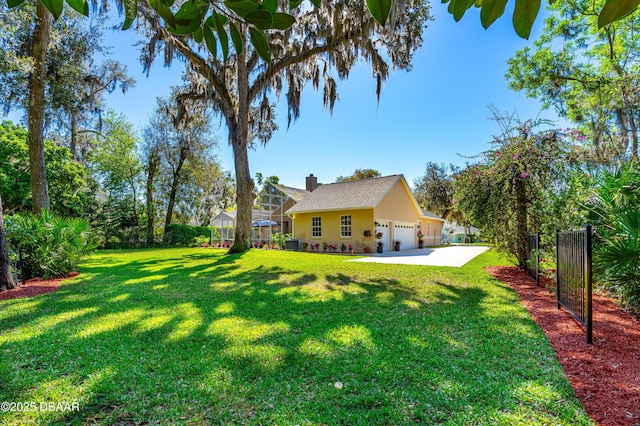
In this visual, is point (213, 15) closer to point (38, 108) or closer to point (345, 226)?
point (38, 108)

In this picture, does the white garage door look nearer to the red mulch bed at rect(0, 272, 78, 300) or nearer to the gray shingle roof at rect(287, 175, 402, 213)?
the gray shingle roof at rect(287, 175, 402, 213)

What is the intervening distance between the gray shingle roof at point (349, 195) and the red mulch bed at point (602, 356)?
12448 millimetres

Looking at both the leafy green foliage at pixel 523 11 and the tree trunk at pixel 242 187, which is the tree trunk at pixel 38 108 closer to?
the tree trunk at pixel 242 187

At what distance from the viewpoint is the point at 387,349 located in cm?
331

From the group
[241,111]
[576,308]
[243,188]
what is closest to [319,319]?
[576,308]

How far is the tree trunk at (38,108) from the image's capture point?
26.9 ft

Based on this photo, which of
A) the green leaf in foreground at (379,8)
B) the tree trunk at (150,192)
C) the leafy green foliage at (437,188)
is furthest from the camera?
the leafy green foliage at (437,188)

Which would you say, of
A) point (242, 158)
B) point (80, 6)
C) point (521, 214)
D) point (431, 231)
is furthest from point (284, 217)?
point (80, 6)

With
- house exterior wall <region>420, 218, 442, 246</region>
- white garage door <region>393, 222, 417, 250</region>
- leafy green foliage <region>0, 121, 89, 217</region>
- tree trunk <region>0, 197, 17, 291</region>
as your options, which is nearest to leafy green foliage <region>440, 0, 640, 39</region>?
tree trunk <region>0, 197, 17, 291</region>

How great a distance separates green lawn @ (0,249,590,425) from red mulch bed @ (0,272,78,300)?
484 mm

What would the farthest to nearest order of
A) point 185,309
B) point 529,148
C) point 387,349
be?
point 529,148
point 185,309
point 387,349

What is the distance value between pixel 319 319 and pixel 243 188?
10137mm

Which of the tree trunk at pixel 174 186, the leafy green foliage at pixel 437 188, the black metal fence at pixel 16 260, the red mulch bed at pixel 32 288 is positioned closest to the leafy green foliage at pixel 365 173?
the leafy green foliage at pixel 437 188

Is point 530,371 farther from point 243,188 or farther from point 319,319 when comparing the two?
point 243,188
